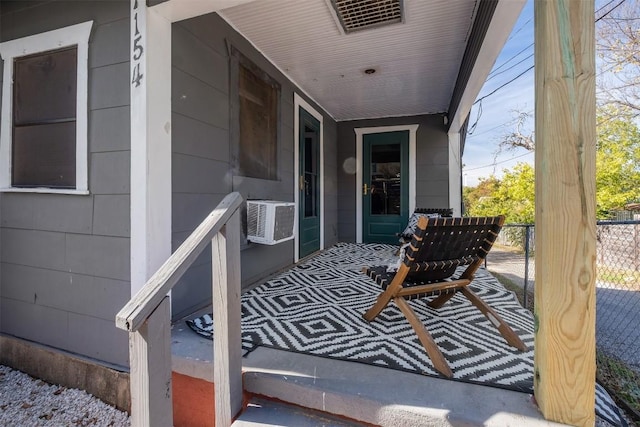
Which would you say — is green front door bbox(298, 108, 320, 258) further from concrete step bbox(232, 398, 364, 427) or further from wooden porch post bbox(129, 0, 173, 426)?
concrete step bbox(232, 398, 364, 427)

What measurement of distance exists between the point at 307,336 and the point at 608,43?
7.53m

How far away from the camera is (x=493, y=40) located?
2193 millimetres

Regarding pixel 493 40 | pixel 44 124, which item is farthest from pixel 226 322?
pixel 493 40

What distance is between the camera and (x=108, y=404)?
1.96 metres

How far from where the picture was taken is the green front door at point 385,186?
18.5 ft

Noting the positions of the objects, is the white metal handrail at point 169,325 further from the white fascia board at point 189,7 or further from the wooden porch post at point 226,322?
the white fascia board at point 189,7

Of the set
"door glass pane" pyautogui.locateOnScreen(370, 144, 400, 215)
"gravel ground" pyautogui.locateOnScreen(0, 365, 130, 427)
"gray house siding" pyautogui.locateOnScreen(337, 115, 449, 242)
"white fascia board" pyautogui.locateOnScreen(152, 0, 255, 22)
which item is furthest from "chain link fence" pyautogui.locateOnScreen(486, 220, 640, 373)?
"gravel ground" pyautogui.locateOnScreen(0, 365, 130, 427)

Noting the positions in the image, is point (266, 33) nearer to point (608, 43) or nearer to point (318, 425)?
point (318, 425)

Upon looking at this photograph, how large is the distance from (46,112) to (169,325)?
2.28 m

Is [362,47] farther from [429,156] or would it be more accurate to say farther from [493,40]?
[429,156]

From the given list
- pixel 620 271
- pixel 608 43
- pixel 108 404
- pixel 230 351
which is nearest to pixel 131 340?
pixel 230 351

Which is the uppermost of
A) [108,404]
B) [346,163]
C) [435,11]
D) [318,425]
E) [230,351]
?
[435,11]

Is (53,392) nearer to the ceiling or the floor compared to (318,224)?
nearer to the floor

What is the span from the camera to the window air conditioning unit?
276 centimetres
